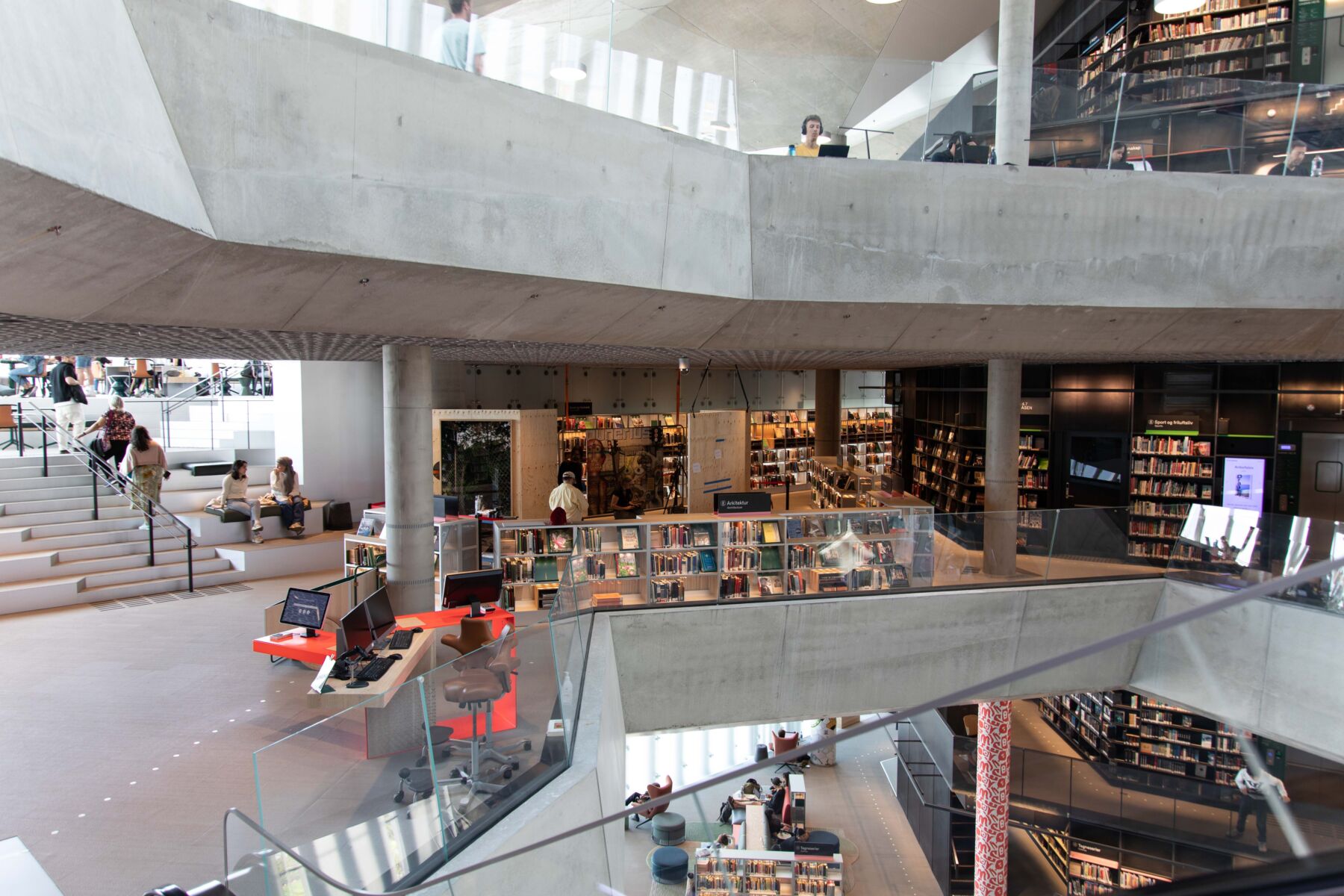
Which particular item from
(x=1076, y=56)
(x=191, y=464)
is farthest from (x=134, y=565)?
(x=1076, y=56)

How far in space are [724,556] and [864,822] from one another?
573 cm

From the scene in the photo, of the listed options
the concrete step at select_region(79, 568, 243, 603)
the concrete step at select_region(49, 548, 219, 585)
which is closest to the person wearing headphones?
the concrete step at select_region(79, 568, 243, 603)

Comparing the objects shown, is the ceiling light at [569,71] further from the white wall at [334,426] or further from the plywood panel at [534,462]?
the white wall at [334,426]

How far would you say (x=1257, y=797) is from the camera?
1.47m

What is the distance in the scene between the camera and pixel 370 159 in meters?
5.15

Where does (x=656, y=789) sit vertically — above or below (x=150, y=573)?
below

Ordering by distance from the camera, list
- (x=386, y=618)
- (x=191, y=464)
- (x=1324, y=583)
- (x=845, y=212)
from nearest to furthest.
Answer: (x=1324, y=583) → (x=386, y=618) → (x=845, y=212) → (x=191, y=464)

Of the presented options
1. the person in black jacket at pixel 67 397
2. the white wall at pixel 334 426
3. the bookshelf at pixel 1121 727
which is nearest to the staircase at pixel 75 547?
the person in black jacket at pixel 67 397

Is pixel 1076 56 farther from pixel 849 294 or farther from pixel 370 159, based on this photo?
pixel 370 159

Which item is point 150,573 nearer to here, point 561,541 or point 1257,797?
point 561,541

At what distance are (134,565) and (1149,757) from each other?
14094 millimetres

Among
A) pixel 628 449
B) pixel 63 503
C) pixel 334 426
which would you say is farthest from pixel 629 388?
pixel 63 503

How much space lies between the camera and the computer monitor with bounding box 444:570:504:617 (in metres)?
8.01

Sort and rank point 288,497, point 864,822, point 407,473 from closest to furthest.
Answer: point 407,473, point 864,822, point 288,497
